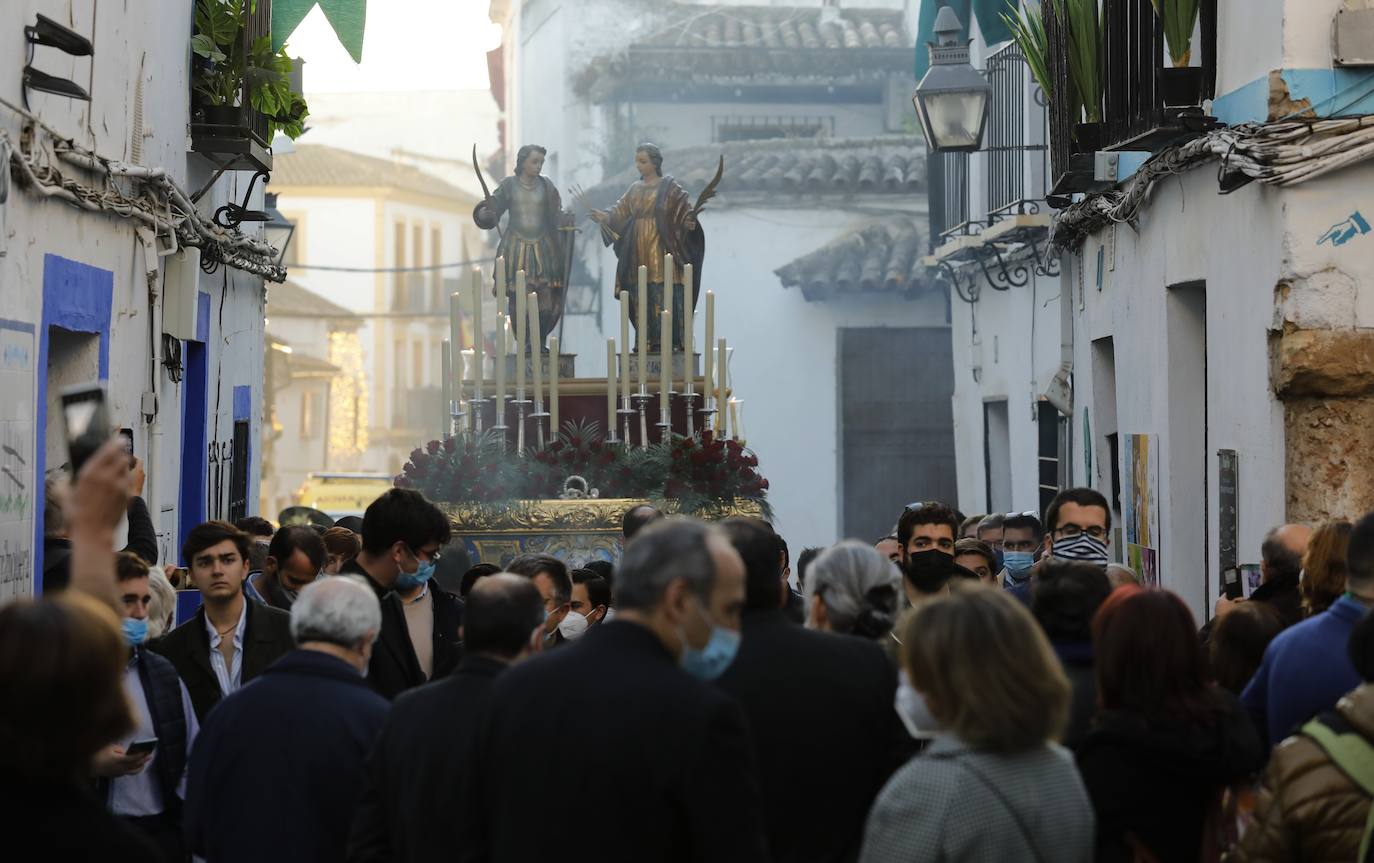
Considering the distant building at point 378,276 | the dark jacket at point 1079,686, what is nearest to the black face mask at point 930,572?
the dark jacket at point 1079,686

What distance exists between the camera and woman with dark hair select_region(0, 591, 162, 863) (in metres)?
2.89

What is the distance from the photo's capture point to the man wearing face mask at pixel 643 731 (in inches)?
132

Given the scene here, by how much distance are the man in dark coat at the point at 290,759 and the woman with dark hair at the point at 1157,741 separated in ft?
5.20

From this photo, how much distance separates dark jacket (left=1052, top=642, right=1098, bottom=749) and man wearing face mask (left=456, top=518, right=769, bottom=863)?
1.12 meters

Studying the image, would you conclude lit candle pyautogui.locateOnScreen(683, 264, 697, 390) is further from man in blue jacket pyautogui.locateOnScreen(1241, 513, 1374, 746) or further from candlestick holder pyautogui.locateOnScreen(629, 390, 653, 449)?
man in blue jacket pyautogui.locateOnScreen(1241, 513, 1374, 746)

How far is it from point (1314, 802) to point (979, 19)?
1196 centimetres

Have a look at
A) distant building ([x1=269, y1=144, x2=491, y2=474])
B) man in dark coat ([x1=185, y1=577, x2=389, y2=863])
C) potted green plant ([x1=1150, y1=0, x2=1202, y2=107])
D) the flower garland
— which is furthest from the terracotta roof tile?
distant building ([x1=269, y1=144, x2=491, y2=474])

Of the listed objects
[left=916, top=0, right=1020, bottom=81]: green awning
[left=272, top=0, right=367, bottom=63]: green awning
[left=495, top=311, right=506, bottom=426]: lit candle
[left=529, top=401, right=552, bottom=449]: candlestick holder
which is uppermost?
[left=916, top=0, right=1020, bottom=81]: green awning

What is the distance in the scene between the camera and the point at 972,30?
17234mm

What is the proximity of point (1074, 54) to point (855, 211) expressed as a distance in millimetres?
11431

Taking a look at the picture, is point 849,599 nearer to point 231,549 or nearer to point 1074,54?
point 231,549

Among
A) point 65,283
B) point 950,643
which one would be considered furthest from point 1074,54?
point 950,643

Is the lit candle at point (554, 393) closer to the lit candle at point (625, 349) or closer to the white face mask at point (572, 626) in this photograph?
the lit candle at point (625, 349)

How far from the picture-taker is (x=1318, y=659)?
450 centimetres
